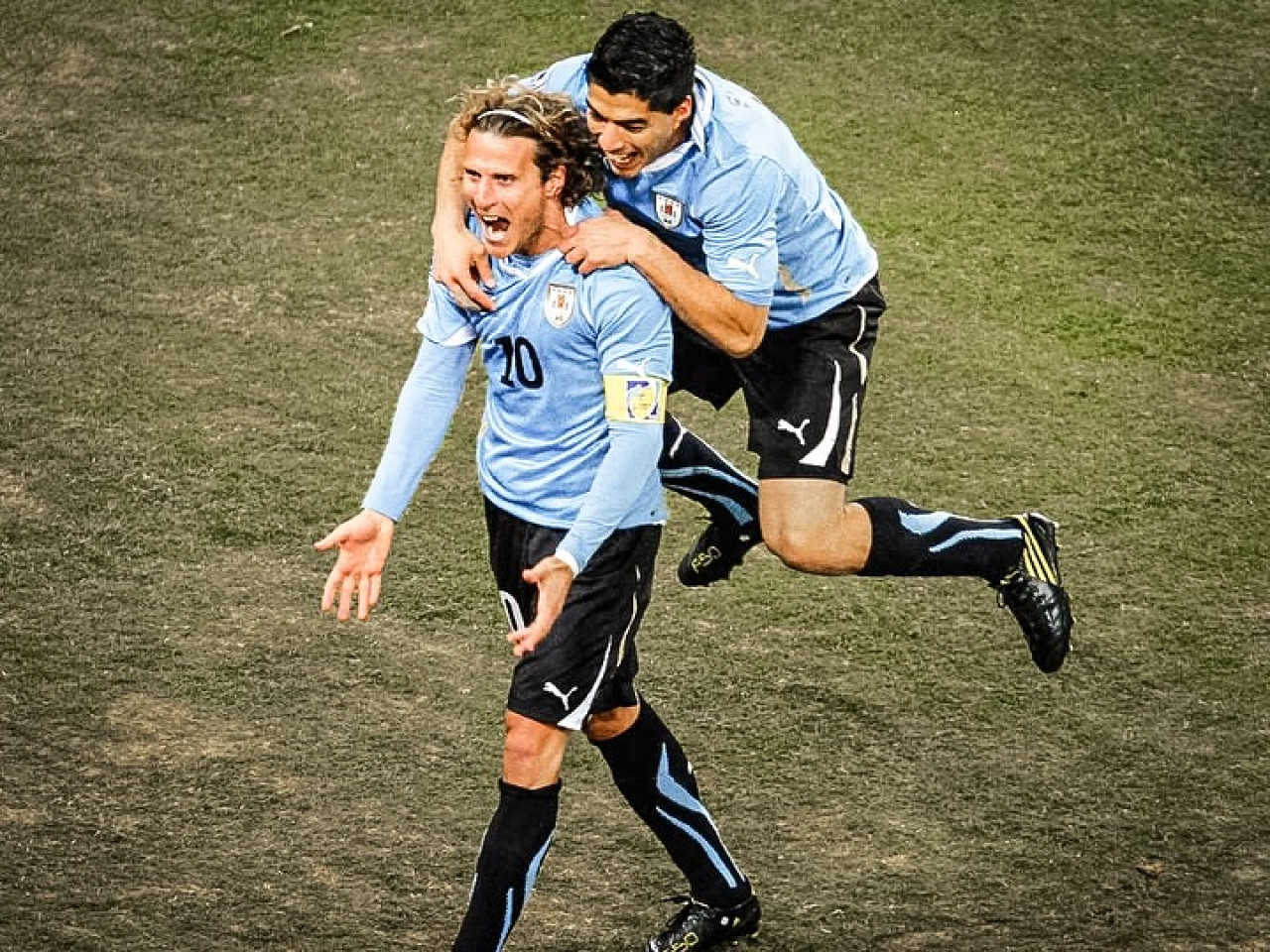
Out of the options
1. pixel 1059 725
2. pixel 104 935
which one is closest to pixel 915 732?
pixel 1059 725

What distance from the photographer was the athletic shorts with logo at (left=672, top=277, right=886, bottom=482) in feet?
18.8

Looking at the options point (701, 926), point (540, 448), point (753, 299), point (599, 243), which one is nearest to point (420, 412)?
point (540, 448)

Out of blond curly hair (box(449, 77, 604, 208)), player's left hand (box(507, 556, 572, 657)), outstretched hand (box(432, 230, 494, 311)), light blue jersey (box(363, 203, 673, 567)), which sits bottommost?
player's left hand (box(507, 556, 572, 657))

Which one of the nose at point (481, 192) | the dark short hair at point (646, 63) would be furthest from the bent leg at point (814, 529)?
the nose at point (481, 192)

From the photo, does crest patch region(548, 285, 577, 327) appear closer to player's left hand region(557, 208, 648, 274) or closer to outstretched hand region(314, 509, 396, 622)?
player's left hand region(557, 208, 648, 274)

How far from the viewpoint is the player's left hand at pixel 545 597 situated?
439cm

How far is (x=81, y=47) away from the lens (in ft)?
33.3

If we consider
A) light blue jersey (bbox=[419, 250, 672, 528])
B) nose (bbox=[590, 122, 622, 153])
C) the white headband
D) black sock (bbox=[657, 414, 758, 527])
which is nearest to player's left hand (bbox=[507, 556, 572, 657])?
light blue jersey (bbox=[419, 250, 672, 528])

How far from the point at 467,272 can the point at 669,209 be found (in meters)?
0.83

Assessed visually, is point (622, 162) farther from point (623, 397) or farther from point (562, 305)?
point (623, 397)

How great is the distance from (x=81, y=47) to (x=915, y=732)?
598 centimetres

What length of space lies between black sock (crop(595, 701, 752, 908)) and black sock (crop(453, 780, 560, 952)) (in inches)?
13.9

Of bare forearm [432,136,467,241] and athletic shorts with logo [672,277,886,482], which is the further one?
athletic shorts with logo [672,277,886,482]

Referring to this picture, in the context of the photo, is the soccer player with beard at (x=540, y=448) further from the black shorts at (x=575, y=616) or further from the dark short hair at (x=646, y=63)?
the dark short hair at (x=646, y=63)
